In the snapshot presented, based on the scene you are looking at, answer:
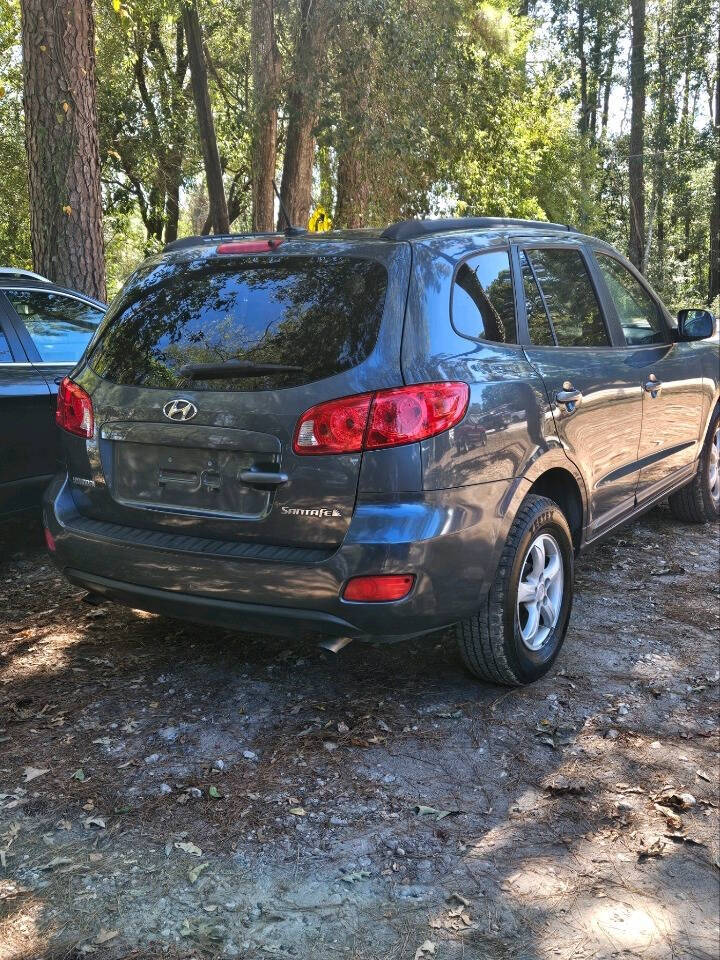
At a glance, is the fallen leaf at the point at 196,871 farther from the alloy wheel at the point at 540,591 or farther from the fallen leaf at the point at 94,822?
the alloy wheel at the point at 540,591

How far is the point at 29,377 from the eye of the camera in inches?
221

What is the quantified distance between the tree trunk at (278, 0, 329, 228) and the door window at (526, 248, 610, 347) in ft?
35.1

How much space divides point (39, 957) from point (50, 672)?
1896 mm

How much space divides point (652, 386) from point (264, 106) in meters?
11.1

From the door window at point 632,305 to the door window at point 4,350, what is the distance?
11.1 feet

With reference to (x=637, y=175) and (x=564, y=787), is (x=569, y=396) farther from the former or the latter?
(x=637, y=175)

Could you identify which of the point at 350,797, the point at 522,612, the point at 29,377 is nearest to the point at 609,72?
the point at 29,377

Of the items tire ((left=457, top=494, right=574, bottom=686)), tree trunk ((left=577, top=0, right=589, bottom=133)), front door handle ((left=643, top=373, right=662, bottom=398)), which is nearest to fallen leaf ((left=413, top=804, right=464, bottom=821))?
tire ((left=457, top=494, right=574, bottom=686))

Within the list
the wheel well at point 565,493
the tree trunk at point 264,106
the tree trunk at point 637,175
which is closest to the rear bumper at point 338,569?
the wheel well at point 565,493

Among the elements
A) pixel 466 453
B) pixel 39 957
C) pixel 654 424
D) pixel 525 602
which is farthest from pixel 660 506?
pixel 39 957

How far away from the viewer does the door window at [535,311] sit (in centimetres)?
404

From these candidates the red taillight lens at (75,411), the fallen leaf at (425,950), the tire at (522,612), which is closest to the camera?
the fallen leaf at (425,950)

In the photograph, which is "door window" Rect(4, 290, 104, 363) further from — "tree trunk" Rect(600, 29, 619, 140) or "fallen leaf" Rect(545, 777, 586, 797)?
"tree trunk" Rect(600, 29, 619, 140)

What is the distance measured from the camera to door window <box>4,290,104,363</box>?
579cm
